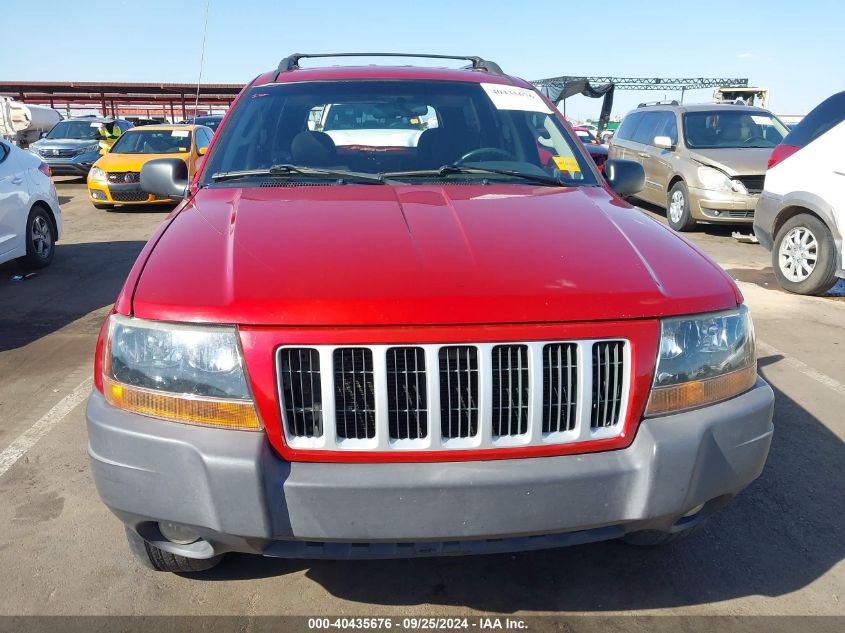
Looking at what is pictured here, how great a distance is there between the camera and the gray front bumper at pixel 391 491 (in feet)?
5.78

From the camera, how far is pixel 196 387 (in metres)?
1.86

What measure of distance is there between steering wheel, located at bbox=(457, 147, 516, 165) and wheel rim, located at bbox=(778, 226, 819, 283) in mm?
4509

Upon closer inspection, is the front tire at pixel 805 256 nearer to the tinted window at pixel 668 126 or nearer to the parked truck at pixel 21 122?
the tinted window at pixel 668 126

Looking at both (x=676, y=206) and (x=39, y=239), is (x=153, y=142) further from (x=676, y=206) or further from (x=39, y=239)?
(x=676, y=206)

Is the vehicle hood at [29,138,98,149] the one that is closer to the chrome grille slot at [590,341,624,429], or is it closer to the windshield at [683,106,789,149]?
the windshield at [683,106,789,149]

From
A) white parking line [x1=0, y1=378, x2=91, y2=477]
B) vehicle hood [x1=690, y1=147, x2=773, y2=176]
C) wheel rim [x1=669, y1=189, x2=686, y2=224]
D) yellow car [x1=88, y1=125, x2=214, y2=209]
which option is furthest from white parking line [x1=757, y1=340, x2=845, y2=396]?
yellow car [x1=88, y1=125, x2=214, y2=209]

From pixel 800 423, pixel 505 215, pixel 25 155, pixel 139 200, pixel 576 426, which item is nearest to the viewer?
pixel 576 426

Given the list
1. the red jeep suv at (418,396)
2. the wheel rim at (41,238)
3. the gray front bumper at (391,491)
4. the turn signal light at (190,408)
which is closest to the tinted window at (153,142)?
the wheel rim at (41,238)

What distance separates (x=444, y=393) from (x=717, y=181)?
8549 millimetres

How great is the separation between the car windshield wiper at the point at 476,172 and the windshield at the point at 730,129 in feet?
25.7

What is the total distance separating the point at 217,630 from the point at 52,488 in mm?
1316

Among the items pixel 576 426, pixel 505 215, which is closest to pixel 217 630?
pixel 576 426

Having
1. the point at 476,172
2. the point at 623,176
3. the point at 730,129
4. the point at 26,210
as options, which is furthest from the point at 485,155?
the point at 730,129

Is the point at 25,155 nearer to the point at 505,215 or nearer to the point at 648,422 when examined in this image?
the point at 505,215
